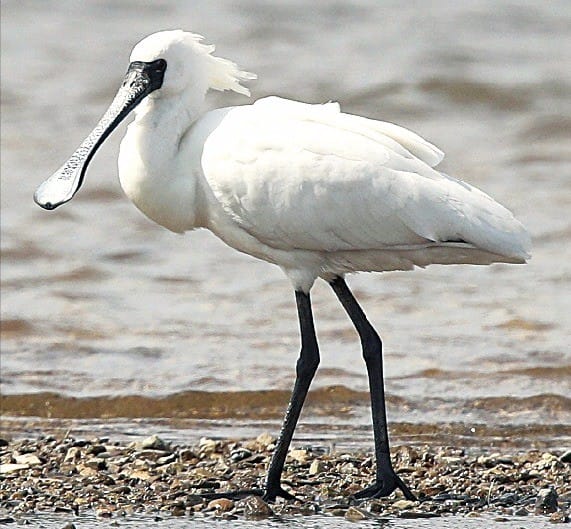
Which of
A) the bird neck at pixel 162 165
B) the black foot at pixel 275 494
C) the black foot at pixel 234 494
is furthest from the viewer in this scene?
the bird neck at pixel 162 165

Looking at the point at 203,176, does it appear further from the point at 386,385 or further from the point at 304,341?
the point at 386,385

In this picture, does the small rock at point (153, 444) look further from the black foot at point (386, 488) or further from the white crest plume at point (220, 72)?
the white crest plume at point (220, 72)

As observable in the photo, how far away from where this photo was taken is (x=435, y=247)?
24.2 feet

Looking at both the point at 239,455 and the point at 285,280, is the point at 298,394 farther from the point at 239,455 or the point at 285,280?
the point at 285,280

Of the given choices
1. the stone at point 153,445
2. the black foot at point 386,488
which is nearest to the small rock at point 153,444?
the stone at point 153,445

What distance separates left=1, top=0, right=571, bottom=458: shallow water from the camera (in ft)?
30.9

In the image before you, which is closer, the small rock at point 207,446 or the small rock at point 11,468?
the small rock at point 11,468

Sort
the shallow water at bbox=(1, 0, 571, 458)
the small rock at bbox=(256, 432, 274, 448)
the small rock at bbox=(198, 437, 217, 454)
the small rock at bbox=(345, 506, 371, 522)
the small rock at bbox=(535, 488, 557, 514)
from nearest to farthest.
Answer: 1. the small rock at bbox=(345, 506, 371, 522)
2. the small rock at bbox=(535, 488, 557, 514)
3. the small rock at bbox=(198, 437, 217, 454)
4. the small rock at bbox=(256, 432, 274, 448)
5. the shallow water at bbox=(1, 0, 571, 458)

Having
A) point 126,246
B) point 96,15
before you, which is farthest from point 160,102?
point 96,15

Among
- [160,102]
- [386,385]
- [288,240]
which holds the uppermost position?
[160,102]

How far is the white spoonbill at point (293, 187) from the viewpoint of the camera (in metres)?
7.29

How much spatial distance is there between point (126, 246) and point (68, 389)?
3.11m

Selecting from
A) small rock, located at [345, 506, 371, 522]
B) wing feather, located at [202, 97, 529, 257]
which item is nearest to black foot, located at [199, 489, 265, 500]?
small rock, located at [345, 506, 371, 522]

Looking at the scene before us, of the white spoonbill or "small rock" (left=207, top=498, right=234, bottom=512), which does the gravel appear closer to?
"small rock" (left=207, top=498, right=234, bottom=512)
